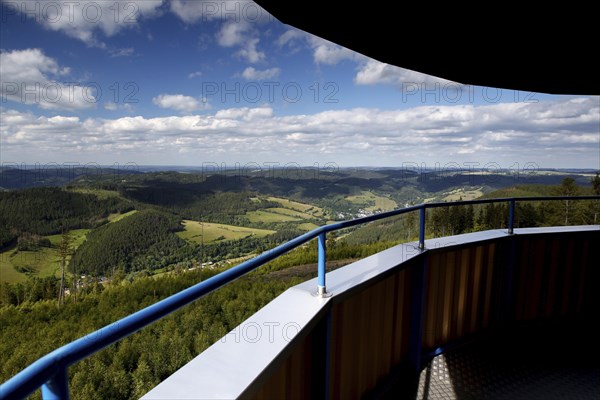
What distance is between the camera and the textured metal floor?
2.59m

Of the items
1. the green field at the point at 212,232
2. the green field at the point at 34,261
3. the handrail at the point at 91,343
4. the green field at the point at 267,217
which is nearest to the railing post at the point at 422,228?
the handrail at the point at 91,343

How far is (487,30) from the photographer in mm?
2320

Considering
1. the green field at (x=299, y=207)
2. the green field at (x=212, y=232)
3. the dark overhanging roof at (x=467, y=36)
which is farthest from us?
the green field at (x=299, y=207)

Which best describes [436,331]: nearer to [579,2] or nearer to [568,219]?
[579,2]

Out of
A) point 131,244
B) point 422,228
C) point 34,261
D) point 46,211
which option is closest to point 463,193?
point 131,244

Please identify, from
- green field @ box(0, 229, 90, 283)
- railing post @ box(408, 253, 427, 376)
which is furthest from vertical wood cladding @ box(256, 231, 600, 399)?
green field @ box(0, 229, 90, 283)

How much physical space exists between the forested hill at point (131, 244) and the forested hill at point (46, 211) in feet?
26.1

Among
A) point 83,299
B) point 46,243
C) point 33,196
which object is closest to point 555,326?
point 83,299

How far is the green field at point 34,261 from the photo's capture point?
177 ft

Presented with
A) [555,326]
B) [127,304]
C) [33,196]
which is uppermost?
[555,326]

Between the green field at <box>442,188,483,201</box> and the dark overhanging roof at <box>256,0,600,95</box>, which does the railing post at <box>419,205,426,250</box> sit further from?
the green field at <box>442,188,483,201</box>

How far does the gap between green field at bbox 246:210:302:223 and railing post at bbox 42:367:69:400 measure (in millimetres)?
71676

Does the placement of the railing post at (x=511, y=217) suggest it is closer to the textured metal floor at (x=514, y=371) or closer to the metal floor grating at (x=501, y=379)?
the textured metal floor at (x=514, y=371)

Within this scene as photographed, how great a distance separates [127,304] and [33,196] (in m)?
48.8
